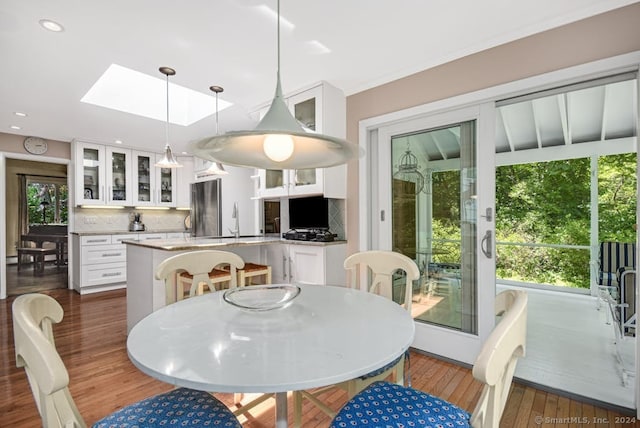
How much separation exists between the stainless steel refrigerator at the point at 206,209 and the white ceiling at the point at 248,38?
2.27m

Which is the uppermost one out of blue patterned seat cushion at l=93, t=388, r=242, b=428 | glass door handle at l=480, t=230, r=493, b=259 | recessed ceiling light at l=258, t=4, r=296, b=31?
recessed ceiling light at l=258, t=4, r=296, b=31

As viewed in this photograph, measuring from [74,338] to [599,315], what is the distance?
5.67 metres

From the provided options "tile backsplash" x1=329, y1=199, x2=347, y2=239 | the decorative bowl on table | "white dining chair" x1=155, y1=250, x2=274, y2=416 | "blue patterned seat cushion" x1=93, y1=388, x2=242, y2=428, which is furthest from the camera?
"tile backsplash" x1=329, y1=199, x2=347, y2=239

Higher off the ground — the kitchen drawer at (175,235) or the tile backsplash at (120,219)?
the tile backsplash at (120,219)

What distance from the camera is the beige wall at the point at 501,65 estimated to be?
69.7 inches

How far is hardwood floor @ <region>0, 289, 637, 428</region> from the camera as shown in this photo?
1739mm

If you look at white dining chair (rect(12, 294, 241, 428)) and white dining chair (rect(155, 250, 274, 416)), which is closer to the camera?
white dining chair (rect(12, 294, 241, 428))

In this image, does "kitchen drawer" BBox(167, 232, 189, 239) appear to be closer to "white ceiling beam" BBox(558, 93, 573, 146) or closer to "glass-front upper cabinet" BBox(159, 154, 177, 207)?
"glass-front upper cabinet" BBox(159, 154, 177, 207)

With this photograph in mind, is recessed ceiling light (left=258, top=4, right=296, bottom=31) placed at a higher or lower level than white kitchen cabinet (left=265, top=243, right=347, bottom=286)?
higher

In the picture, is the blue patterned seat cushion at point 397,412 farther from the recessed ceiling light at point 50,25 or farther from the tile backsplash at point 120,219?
the tile backsplash at point 120,219

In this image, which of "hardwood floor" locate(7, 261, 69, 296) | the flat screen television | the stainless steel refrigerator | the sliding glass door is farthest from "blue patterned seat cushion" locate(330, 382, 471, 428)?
"hardwood floor" locate(7, 261, 69, 296)

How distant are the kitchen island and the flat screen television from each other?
0.29 m

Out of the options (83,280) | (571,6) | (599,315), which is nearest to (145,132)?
(83,280)

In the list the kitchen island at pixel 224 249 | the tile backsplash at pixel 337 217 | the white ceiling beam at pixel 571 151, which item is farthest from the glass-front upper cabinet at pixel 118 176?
the white ceiling beam at pixel 571 151
